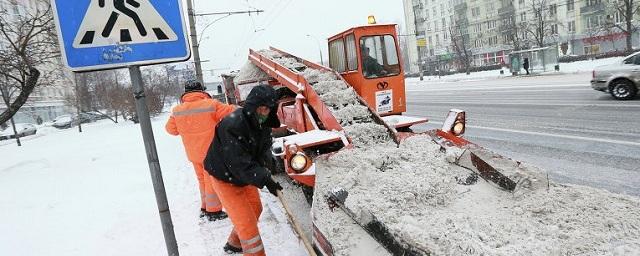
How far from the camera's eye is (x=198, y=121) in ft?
15.3

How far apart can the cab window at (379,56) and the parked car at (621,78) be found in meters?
9.35

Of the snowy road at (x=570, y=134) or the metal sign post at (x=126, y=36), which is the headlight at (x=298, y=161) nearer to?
the metal sign post at (x=126, y=36)

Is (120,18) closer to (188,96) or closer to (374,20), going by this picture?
(188,96)

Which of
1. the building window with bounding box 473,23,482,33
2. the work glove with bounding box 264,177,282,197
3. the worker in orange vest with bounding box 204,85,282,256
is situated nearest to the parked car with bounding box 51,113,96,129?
the worker in orange vest with bounding box 204,85,282,256

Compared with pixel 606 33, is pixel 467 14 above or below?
above

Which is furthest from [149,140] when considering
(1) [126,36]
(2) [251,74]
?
(2) [251,74]

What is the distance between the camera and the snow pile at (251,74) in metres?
10.3

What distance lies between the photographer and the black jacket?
10.4ft

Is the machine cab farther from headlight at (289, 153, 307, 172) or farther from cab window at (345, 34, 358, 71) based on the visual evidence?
headlight at (289, 153, 307, 172)

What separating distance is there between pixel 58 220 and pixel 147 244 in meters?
2.12

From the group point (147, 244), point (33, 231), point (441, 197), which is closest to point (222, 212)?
point (147, 244)

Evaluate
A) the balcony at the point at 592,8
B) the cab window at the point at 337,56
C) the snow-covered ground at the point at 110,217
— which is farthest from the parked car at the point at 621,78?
the balcony at the point at 592,8

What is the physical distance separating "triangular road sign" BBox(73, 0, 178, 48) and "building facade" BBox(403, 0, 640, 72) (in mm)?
34391

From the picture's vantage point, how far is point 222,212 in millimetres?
5164
